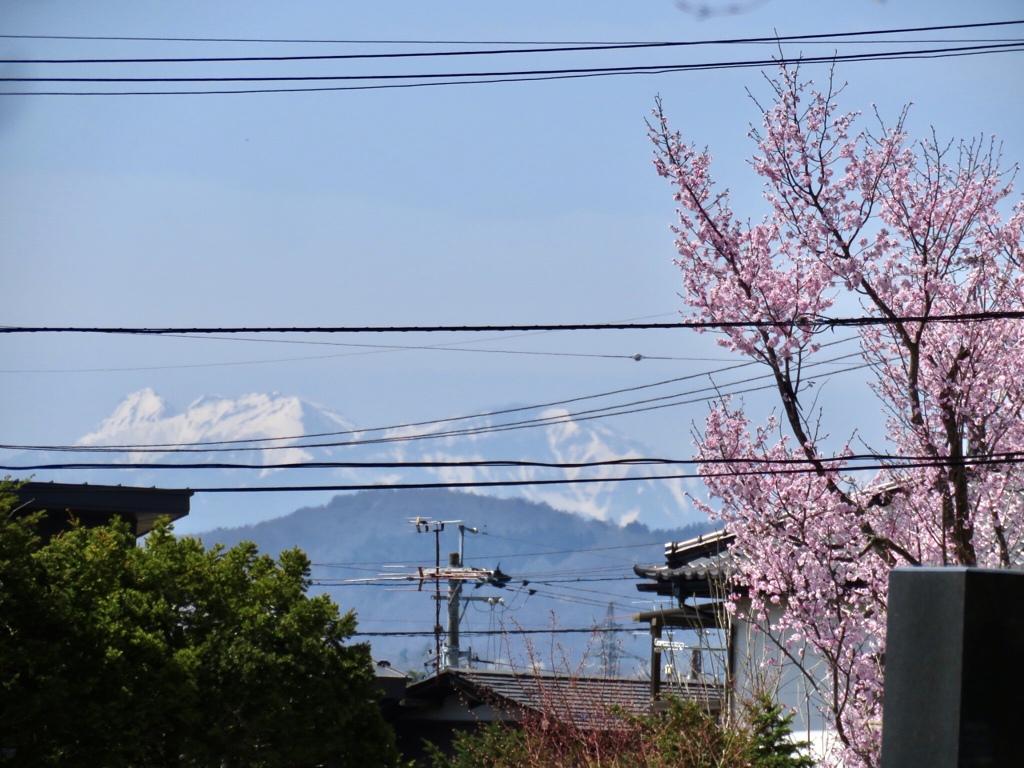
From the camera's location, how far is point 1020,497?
10977 millimetres

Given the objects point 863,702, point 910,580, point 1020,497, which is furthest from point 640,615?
point 910,580

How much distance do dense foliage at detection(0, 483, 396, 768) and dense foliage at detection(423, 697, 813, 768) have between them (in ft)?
7.03

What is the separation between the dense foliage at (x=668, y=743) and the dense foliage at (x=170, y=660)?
2141 millimetres

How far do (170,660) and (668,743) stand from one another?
5.72 m

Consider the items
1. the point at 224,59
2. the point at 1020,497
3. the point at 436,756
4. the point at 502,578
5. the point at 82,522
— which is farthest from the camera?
the point at 502,578

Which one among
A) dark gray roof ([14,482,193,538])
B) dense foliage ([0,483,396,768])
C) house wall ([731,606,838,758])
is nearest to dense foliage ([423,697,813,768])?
dense foliage ([0,483,396,768])

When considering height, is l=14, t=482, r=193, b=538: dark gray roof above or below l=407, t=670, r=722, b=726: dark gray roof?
above

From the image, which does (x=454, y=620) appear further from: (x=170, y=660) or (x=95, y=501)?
(x=170, y=660)

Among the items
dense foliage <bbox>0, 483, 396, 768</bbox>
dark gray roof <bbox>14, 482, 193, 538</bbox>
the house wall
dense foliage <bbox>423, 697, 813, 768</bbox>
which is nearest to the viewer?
dense foliage <bbox>0, 483, 396, 768</bbox>

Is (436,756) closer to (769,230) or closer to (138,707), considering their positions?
(138,707)

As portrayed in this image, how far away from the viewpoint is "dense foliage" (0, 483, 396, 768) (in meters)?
11.0

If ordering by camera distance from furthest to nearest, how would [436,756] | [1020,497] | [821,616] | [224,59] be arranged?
[436,756] → [224,59] → [821,616] → [1020,497]

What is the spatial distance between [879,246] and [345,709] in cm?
841

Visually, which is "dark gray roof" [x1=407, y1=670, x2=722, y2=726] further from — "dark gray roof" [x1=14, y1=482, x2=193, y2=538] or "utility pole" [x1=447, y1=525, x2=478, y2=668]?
"utility pole" [x1=447, y1=525, x2=478, y2=668]
